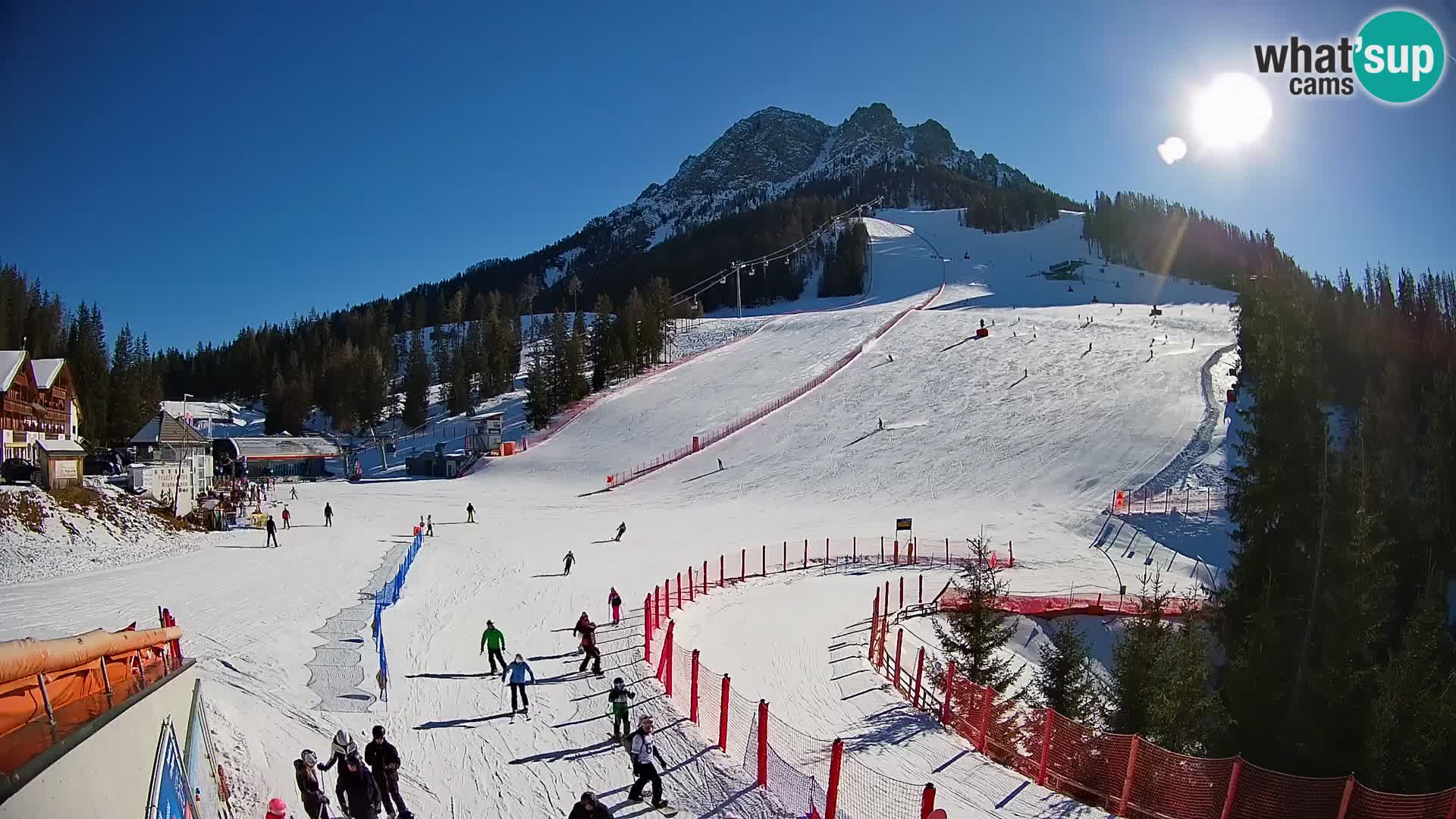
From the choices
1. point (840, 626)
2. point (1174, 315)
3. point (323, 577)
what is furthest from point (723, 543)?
point (1174, 315)

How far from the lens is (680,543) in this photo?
32.5 metres

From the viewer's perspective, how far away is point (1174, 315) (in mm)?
81438

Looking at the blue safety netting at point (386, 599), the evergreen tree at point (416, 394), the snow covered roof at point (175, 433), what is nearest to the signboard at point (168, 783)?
the blue safety netting at point (386, 599)

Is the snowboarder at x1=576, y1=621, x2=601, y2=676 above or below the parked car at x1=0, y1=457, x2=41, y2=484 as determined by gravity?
below

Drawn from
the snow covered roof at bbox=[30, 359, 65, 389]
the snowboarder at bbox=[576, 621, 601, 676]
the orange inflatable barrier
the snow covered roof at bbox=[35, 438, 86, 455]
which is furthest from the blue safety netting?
the snow covered roof at bbox=[30, 359, 65, 389]

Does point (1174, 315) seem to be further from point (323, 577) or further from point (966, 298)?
point (323, 577)

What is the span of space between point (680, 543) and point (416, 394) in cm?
6365

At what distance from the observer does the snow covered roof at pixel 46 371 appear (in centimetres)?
3450

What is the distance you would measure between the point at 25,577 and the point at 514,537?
15720mm

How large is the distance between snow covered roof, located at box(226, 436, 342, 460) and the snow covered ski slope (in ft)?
51.7

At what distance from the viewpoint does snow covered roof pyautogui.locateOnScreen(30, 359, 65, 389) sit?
113 feet

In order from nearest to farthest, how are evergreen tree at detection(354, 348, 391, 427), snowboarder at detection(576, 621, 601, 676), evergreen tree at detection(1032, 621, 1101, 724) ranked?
snowboarder at detection(576, 621, 601, 676), evergreen tree at detection(1032, 621, 1101, 724), evergreen tree at detection(354, 348, 391, 427)

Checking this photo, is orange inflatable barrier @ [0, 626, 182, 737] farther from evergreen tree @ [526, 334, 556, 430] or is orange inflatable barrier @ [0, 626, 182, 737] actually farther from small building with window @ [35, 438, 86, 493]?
evergreen tree @ [526, 334, 556, 430]

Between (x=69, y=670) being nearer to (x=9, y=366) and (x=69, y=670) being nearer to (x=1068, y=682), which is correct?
(x=1068, y=682)
